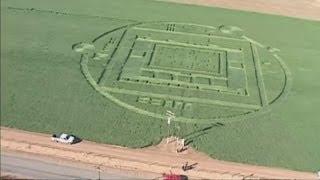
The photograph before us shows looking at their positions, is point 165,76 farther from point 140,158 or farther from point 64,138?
point 64,138

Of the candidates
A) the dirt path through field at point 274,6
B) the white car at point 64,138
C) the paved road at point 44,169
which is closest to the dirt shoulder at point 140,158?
the white car at point 64,138

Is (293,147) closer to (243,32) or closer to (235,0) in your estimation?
(243,32)

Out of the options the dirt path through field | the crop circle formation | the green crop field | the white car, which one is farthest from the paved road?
the dirt path through field

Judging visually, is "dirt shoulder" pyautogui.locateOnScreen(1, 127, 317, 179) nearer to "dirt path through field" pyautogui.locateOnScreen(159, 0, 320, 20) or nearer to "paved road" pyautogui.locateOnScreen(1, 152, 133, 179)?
"paved road" pyautogui.locateOnScreen(1, 152, 133, 179)

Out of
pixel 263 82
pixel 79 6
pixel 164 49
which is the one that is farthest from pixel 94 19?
pixel 263 82

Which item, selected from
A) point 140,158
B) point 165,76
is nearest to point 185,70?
point 165,76

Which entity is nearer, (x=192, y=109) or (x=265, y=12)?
(x=192, y=109)

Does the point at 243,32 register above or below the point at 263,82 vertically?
above
